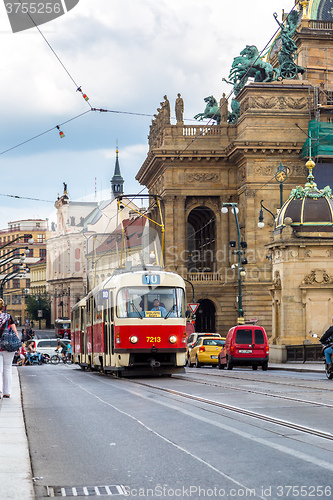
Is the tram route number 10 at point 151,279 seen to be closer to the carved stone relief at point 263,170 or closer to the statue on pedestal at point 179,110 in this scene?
the carved stone relief at point 263,170

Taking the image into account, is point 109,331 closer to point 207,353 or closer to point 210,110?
point 207,353

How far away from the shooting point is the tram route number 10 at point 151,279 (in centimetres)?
2620

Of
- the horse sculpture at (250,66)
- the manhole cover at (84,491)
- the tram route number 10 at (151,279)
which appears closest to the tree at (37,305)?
the horse sculpture at (250,66)

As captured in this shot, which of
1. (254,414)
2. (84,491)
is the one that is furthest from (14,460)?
(254,414)

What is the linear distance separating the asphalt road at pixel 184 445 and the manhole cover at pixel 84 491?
0.04 feet

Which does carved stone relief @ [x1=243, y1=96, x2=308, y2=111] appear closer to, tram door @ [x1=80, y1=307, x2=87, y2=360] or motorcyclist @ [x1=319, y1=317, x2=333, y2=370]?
tram door @ [x1=80, y1=307, x2=87, y2=360]

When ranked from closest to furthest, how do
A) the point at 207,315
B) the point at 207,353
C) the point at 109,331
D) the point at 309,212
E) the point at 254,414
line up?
the point at 254,414
the point at 109,331
the point at 309,212
the point at 207,353
the point at 207,315

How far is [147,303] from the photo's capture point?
26156 mm

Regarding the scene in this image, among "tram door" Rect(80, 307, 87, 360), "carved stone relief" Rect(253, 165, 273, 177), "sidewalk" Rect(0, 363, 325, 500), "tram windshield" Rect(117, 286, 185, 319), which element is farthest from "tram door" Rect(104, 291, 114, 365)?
"carved stone relief" Rect(253, 165, 273, 177)

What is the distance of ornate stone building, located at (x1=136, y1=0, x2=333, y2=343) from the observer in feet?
235

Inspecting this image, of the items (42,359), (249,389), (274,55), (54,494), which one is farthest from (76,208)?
(54,494)

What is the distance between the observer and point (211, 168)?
77125mm

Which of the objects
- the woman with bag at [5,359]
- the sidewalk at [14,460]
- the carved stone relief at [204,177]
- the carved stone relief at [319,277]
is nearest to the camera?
the sidewalk at [14,460]

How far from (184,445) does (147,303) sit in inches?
619
